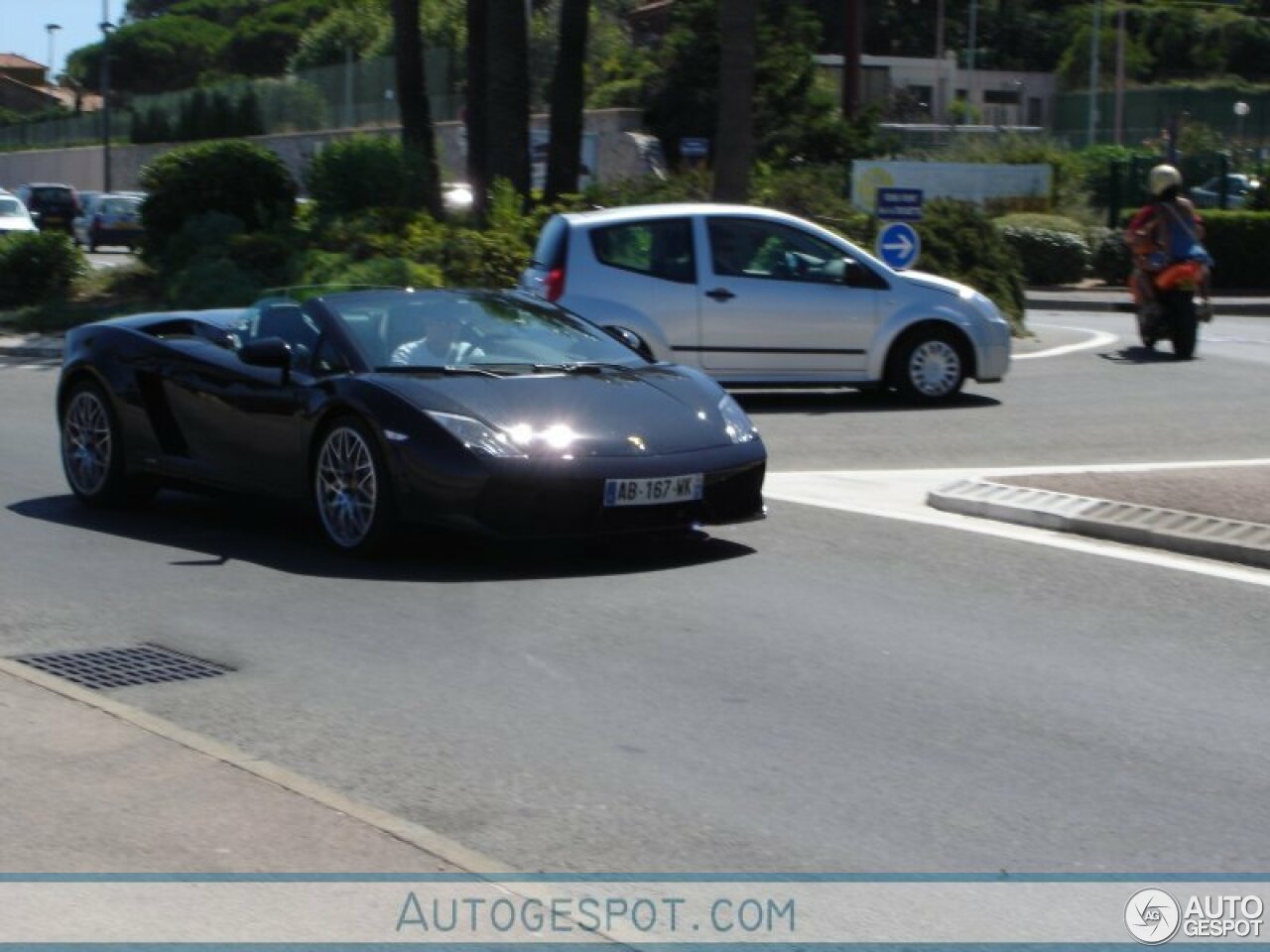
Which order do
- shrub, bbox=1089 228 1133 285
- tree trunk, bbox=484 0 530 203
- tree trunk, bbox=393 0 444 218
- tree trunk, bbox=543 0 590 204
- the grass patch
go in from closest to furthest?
the grass patch, tree trunk, bbox=484 0 530 203, tree trunk, bbox=543 0 590 204, tree trunk, bbox=393 0 444 218, shrub, bbox=1089 228 1133 285

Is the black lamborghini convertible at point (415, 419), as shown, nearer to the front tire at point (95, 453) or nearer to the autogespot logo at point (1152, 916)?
the front tire at point (95, 453)

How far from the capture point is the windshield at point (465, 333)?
32.3 feet

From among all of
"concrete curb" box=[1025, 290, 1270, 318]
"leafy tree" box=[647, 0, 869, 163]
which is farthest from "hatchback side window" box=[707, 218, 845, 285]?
"leafy tree" box=[647, 0, 869, 163]

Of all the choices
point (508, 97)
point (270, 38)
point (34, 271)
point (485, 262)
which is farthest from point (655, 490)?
point (270, 38)

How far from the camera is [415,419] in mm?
9164

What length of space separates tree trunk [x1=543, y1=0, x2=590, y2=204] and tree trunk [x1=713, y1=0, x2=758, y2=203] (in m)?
6.01

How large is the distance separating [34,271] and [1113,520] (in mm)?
20075

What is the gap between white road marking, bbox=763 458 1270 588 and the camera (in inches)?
380

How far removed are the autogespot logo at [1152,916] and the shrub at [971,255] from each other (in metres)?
16.8

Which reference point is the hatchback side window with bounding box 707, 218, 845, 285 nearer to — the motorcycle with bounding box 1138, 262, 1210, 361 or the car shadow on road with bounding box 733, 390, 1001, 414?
the car shadow on road with bounding box 733, 390, 1001, 414

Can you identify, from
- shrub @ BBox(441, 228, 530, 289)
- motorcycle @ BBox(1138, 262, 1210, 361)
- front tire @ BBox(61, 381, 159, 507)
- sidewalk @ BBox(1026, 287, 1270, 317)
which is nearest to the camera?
front tire @ BBox(61, 381, 159, 507)

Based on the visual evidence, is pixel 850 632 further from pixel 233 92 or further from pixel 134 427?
pixel 233 92

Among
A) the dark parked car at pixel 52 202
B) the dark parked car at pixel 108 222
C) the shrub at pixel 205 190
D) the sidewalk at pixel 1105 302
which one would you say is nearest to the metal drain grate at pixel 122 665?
the shrub at pixel 205 190

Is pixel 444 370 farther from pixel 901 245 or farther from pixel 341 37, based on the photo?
pixel 341 37
